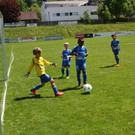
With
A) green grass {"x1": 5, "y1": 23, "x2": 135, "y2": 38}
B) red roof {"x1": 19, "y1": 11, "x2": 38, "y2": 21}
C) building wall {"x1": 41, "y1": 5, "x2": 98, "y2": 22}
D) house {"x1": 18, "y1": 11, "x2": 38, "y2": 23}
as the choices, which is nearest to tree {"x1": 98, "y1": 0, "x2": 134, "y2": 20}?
building wall {"x1": 41, "y1": 5, "x2": 98, "y2": 22}

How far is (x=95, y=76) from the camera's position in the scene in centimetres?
1055

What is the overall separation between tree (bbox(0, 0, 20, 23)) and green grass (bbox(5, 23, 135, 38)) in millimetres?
12006

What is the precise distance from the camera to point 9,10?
63.0 metres

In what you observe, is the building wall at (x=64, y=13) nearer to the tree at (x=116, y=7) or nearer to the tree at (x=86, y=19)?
the tree at (x=86, y=19)

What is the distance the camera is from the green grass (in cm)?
5141

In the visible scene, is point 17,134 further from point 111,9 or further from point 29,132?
point 111,9

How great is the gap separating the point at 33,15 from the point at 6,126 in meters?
78.7

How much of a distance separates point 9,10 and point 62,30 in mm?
20793

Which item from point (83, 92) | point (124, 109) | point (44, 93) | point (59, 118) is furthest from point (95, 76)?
point (59, 118)

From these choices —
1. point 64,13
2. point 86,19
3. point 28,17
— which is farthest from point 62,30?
point 28,17

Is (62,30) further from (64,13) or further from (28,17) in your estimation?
(28,17)

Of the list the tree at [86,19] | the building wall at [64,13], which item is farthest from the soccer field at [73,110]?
the building wall at [64,13]

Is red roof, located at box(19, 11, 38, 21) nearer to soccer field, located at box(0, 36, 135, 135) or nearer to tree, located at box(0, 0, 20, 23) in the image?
tree, located at box(0, 0, 20, 23)

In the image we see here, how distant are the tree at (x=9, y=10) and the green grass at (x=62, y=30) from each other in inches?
473
